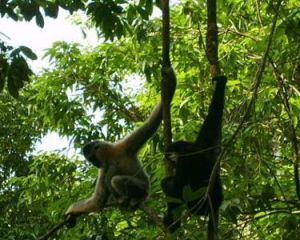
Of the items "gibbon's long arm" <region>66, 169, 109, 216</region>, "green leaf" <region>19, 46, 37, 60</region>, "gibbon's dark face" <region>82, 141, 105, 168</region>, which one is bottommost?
"gibbon's long arm" <region>66, 169, 109, 216</region>

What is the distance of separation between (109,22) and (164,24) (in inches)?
44.3

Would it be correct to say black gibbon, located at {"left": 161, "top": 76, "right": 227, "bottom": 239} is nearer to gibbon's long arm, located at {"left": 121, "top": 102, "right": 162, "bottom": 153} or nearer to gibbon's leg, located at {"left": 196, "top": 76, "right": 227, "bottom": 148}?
gibbon's leg, located at {"left": 196, "top": 76, "right": 227, "bottom": 148}

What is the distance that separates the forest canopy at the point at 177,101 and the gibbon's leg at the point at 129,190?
23cm

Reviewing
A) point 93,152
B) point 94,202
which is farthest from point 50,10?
point 94,202

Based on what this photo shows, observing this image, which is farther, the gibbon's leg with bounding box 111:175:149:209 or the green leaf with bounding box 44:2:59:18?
the gibbon's leg with bounding box 111:175:149:209

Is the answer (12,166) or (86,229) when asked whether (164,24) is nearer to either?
(86,229)

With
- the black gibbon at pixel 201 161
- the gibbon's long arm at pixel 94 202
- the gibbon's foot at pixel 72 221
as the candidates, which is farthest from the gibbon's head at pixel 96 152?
the black gibbon at pixel 201 161

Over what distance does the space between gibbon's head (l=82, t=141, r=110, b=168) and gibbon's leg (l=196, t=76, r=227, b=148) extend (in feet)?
5.40

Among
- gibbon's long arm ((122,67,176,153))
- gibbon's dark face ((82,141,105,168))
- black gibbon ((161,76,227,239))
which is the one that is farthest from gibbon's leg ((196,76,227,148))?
gibbon's dark face ((82,141,105,168))

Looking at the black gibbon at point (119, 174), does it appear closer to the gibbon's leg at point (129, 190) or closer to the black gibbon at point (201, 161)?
the gibbon's leg at point (129, 190)

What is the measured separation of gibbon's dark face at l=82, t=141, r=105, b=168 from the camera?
6.42 m

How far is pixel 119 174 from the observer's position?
21.4 ft

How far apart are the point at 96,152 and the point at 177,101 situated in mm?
1827

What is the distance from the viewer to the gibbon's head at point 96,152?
253 inches
